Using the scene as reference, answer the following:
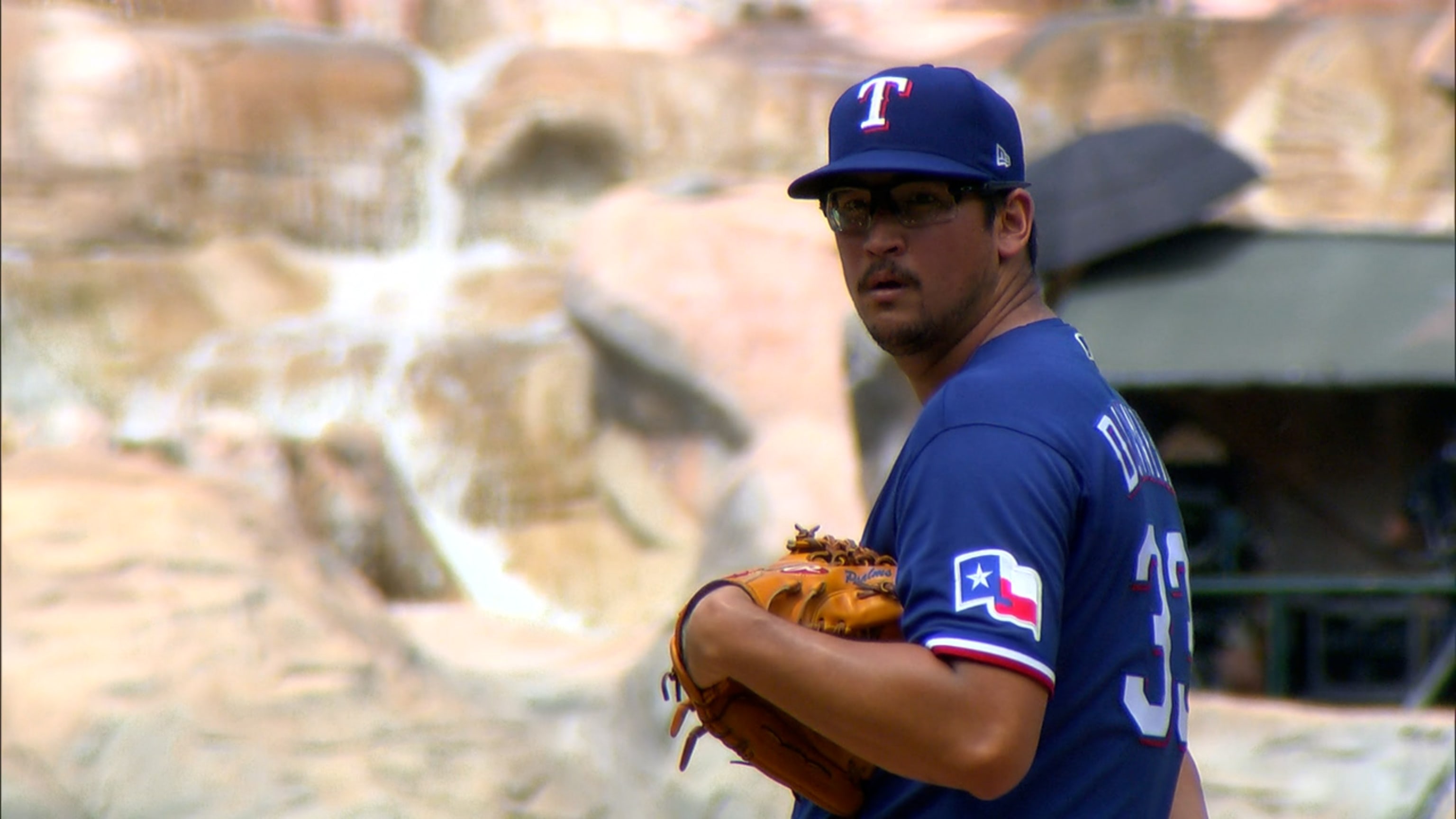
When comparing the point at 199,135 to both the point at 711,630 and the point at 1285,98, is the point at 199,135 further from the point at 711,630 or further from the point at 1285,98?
the point at 711,630

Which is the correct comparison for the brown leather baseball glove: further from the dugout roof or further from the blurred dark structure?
the dugout roof

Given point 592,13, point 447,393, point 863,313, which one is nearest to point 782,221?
point 447,393

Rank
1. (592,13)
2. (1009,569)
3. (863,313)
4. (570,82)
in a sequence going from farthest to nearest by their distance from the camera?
(592,13) < (570,82) < (863,313) < (1009,569)

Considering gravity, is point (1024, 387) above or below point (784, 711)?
above

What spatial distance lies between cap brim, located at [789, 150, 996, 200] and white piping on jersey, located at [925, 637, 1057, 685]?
44 cm

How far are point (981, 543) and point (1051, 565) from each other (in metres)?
0.07

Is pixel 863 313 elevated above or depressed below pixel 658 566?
above

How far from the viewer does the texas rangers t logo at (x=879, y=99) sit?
1.61 metres

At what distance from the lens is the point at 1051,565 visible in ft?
4.79

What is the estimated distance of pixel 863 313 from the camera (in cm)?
169

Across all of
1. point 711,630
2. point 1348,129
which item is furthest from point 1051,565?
point 1348,129

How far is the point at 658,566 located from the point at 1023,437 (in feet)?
24.2

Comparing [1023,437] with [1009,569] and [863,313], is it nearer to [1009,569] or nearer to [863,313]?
[1009,569]

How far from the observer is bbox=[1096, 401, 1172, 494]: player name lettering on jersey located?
1563mm
